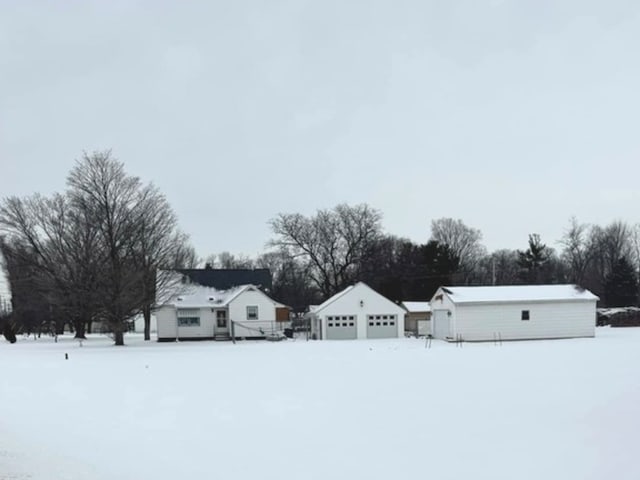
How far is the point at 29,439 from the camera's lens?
10.3 metres

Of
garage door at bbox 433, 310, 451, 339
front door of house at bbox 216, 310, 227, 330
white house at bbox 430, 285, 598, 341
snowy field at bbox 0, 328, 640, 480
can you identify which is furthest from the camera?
front door of house at bbox 216, 310, 227, 330

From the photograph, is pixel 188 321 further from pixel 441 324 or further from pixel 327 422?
pixel 327 422

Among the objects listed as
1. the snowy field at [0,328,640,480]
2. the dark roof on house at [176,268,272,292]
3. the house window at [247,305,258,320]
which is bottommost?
the snowy field at [0,328,640,480]

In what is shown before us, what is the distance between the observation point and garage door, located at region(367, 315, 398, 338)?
133 ft

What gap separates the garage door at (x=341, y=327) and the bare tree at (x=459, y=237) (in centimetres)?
4527

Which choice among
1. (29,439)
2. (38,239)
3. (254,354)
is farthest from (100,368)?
(38,239)

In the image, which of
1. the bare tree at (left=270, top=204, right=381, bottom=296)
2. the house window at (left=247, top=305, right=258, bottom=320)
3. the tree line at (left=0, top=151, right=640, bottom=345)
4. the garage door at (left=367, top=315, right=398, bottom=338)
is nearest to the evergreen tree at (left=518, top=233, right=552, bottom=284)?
the tree line at (left=0, top=151, right=640, bottom=345)

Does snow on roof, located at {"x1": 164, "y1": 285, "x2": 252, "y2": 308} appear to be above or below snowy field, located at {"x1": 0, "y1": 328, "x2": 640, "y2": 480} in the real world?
above

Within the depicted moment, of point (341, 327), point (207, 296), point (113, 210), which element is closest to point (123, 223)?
point (113, 210)

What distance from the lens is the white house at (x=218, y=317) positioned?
40656mm

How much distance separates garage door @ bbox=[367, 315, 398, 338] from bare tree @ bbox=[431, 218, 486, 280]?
43.6 meters

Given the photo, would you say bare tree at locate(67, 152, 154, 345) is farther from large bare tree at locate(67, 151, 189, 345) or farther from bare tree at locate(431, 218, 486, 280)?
bare tree at locate(431, 218, 486, 280)

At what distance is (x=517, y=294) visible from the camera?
37.3 m

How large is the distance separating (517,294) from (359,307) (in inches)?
447
